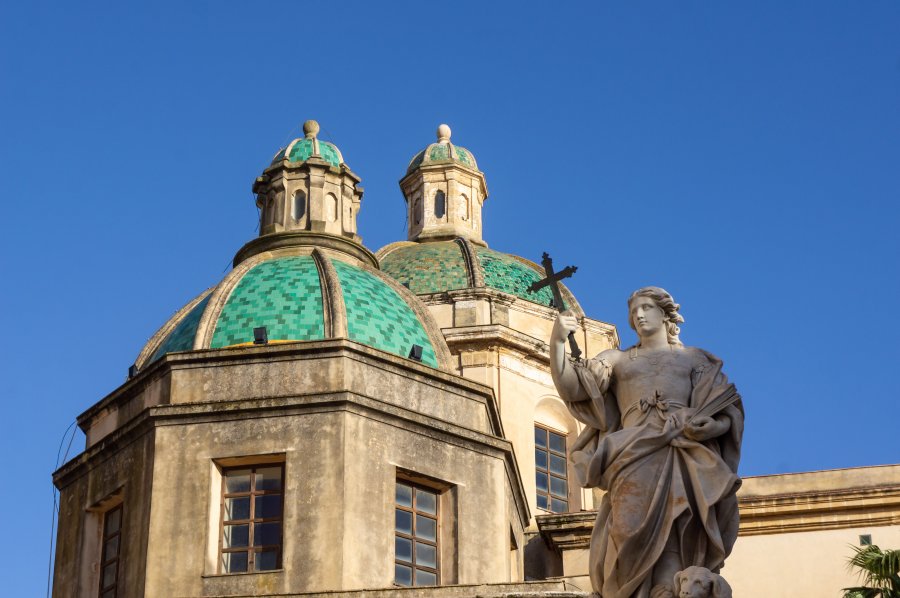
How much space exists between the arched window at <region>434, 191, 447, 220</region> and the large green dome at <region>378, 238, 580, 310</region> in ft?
6.08

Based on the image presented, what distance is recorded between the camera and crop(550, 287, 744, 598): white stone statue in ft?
45.3

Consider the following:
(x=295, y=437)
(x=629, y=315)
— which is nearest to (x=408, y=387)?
(x=295, y=437)

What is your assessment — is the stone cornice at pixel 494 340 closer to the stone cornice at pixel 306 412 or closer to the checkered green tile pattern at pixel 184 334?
the checkered green tile pattern at pixel 184 334

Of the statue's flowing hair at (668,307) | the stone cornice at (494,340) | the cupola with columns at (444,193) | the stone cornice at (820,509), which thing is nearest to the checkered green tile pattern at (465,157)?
the cupola with columns at (444,193)

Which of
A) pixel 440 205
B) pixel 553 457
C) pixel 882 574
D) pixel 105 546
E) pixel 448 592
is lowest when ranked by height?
pixel 882 574

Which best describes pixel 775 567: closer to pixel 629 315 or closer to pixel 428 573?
pixel 428 573

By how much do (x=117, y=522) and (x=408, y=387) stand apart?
4822 mm

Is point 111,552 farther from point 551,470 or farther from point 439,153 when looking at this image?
point 439,153

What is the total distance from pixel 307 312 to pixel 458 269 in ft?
33.6

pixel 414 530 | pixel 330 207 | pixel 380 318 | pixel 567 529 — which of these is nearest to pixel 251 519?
pixel 414 530

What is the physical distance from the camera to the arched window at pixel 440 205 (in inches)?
1756

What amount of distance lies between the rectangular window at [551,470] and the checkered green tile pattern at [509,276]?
2.95m

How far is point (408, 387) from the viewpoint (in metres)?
30.2

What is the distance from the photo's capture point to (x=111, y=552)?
1185 inches
